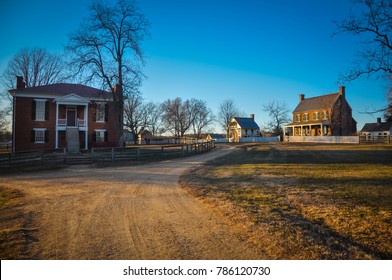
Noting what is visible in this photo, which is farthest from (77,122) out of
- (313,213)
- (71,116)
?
(313,213)

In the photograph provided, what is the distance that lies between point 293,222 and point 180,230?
233 centimetres

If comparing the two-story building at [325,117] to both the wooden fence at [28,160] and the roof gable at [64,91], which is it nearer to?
the roof gable at [64,91]

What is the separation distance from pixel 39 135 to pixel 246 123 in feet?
178

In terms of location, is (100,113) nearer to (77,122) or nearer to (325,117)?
(77,122)

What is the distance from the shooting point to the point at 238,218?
191 inches

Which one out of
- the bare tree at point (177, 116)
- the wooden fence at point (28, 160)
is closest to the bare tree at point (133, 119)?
the bare tree at point (177, 116)

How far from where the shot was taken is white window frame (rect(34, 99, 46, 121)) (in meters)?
27.3

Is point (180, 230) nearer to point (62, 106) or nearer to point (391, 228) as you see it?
point (391, 228)

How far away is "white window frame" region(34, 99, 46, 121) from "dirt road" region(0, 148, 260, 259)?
24815 millimetres

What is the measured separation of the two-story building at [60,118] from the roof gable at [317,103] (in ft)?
146

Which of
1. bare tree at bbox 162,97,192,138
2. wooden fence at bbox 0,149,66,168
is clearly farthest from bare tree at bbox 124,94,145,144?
wooden fence at bbox 0,149,66,168

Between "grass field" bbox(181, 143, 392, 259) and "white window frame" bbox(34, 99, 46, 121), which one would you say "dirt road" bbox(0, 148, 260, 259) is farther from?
"white window frame" bbox(34, 99, 46, 121)
